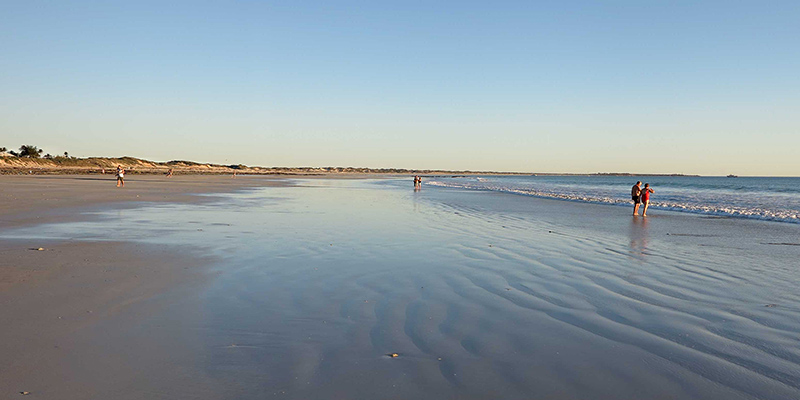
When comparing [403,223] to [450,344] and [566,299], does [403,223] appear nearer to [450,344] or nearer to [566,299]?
[566,299]

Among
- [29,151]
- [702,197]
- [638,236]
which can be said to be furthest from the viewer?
[29,151]

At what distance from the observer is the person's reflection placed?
35.1 feet

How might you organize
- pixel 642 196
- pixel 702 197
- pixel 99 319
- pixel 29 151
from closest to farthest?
pixel 99 319, pixel 642 196, pixel 702 197, pixel 29 151

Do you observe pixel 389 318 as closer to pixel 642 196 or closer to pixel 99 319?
pixel 99 319

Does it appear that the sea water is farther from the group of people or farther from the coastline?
the coastline

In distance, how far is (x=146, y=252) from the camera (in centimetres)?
932

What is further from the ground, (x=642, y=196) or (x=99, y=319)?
(x=642, y=196)

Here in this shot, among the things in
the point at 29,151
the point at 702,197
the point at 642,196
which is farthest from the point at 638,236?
the point at 29,151

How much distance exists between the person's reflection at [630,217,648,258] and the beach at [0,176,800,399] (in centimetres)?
16

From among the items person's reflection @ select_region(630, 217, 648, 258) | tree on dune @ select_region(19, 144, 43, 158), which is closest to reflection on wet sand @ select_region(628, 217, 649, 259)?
person's reflection @ select_region(630, 217, 648, 258)

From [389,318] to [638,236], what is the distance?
10.8 meters

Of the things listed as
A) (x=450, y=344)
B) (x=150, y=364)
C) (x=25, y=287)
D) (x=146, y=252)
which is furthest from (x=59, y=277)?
(x=450, y=344)

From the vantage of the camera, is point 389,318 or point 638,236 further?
point 638,236

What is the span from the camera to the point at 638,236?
1362 cm
